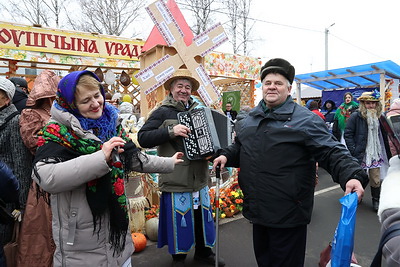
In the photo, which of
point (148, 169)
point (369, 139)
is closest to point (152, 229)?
point (148, 169)

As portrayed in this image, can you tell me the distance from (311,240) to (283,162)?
2072 millimetres

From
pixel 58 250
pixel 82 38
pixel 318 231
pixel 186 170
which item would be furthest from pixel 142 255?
pixel 82 38

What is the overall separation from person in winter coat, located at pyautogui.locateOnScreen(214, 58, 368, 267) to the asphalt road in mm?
1149

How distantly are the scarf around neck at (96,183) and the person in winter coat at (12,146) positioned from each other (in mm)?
878

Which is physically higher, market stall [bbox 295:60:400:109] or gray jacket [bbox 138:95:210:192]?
market stall [bbox 295:60:400:109]

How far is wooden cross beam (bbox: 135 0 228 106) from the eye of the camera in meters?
3.20

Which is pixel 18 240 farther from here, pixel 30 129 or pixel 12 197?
pixel 30 129

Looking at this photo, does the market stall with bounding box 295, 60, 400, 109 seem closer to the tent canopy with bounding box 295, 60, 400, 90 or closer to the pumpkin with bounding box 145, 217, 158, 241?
the tent canopy with bounding box 295, 60, 400, 90

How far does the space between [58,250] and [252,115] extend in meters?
1.52

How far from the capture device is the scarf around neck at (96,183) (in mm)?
1412

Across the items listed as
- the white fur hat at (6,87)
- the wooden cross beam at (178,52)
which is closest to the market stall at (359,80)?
the wooden cross beam at (178,52)

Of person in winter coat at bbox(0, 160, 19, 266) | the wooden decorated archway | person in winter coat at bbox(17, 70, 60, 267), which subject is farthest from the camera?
the wooden decorated archway

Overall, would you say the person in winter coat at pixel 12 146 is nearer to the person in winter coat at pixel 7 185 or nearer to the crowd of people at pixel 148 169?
the crowd of people at pixel 148 169

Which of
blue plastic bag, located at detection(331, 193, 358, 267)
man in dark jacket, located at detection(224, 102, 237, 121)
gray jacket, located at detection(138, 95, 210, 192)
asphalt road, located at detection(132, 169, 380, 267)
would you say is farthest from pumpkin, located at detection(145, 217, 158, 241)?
man in dark jacket, located at detection(224, 102, 237, 121)
